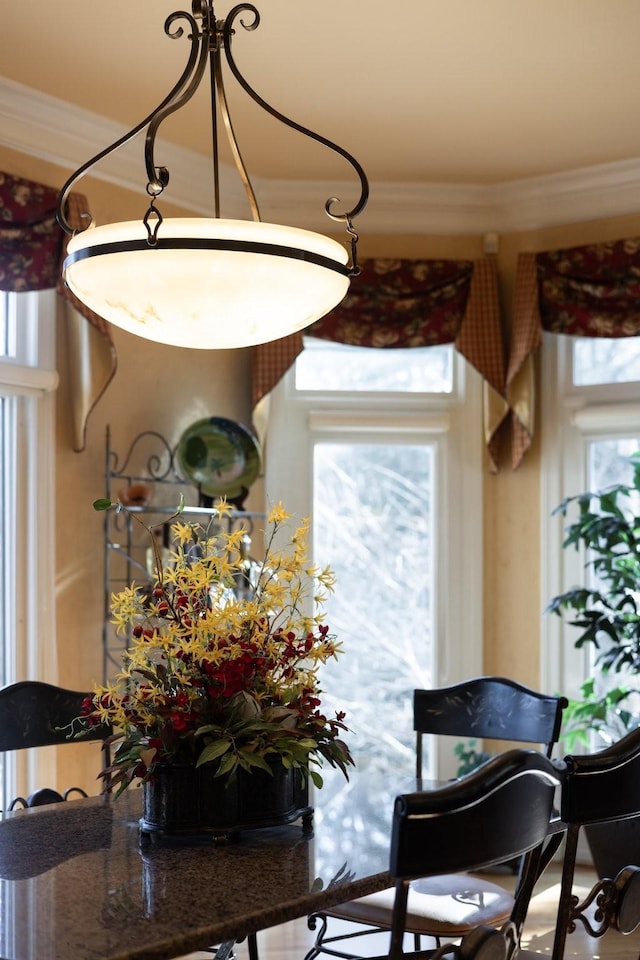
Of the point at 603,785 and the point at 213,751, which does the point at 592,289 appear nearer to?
the point at 603,785

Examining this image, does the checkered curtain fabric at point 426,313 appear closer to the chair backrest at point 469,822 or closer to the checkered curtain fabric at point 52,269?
the checkered curtain fabric at point 52,269

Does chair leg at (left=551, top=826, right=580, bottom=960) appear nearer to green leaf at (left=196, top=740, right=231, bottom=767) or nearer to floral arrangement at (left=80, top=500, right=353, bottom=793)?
floral arrangement at (left=80, top=500, right=353, bottom=793)

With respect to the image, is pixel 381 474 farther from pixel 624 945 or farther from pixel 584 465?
pixel 624 945

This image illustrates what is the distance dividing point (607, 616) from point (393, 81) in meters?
2.08

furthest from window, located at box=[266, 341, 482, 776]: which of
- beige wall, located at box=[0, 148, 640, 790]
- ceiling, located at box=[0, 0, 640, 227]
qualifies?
ceiling, located at box=[0, 0, 640, 227]

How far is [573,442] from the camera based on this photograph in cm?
492

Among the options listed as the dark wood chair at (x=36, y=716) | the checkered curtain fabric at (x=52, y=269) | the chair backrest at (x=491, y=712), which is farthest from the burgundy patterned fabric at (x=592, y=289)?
the dark wood chair at (x=36, y=716)

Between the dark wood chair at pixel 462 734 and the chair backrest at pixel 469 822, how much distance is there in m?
0.79

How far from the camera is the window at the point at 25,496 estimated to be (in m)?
3.96

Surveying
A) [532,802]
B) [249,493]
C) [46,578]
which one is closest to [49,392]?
[46,578]

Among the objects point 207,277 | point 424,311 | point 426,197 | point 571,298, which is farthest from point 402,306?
point 207,277

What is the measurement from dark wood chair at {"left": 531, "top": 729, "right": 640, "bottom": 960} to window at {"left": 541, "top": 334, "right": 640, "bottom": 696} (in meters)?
2.81

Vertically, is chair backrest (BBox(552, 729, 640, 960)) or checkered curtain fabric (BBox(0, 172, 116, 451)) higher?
checkered curtain fabric (BBox(0, 172, 116, 451))

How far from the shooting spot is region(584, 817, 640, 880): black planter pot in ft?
13.7
